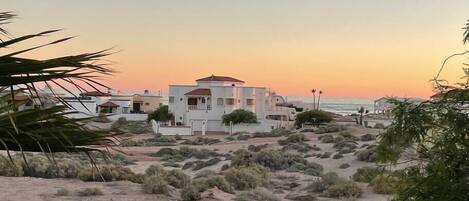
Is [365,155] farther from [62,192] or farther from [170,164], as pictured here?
[62,192]

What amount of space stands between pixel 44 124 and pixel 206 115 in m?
60.0

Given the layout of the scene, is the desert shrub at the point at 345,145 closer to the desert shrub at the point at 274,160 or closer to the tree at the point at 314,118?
the desert shrub at the point at 274,160

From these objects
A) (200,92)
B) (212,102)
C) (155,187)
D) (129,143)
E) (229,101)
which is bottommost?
(155,187)

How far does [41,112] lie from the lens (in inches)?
118

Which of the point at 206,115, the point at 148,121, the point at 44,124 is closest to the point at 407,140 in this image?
the point at 44,124

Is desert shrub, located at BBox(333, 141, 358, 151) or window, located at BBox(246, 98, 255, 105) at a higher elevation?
window, located at BBox(246, 98, 255, 105)

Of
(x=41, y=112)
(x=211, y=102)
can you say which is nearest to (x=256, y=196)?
(x=41, y=112)

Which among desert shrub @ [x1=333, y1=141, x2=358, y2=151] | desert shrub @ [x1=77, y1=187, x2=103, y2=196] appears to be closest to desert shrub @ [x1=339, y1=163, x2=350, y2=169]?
desert shrub @ [x1=333, y1=141, x2=358, y2=151]

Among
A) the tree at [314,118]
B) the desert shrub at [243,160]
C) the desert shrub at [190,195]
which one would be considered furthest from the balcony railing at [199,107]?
the desert shrub at [190,195]

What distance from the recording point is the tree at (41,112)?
266cm

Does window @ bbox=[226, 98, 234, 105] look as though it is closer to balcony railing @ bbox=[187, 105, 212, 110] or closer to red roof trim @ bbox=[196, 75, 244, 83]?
balcony railing @ bbox=[187, 105, 212, 110]

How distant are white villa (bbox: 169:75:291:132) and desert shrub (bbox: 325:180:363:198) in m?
42.5

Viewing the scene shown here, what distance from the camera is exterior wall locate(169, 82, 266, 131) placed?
6306cm

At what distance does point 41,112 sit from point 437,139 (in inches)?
149
